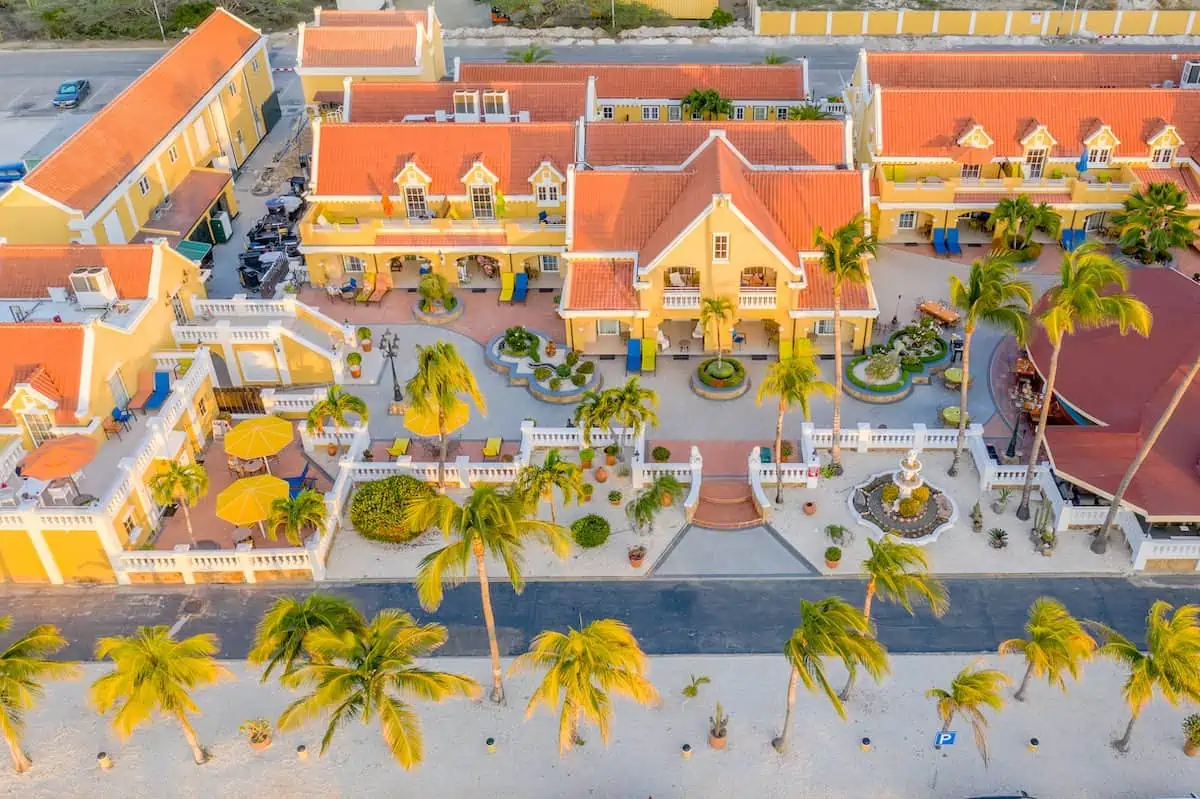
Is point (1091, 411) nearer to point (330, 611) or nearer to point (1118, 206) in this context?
point (1118, 206)

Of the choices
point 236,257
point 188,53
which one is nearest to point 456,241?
point 236,257

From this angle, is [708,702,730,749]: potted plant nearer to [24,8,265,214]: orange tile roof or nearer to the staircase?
the staircase

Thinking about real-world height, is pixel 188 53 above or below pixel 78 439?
above

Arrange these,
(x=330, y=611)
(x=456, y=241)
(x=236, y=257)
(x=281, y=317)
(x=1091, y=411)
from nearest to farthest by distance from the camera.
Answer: (x=330, y=611) → (x=1091, y=411) → (x=281, y=317) → (x=456, y=241) → (x=236, y=257)

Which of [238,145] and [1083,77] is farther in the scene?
[238,145]

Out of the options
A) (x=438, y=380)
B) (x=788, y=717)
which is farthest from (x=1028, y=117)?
(x=788, y=717)

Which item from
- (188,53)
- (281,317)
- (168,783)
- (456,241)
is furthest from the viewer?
(188,53)

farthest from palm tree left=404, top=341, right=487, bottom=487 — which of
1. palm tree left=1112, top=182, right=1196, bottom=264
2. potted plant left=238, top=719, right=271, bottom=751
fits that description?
palm tree left=1112, top=182, right=1196, bottom=264
